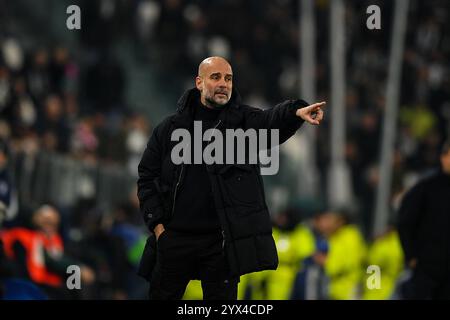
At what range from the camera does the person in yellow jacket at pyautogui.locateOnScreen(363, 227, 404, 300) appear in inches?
686

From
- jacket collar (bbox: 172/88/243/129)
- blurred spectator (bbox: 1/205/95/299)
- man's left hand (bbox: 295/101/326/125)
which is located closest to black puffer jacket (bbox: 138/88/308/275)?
jacket collar (bbox: 172/88/243/129)

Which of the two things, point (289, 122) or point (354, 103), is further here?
point (354, 103)

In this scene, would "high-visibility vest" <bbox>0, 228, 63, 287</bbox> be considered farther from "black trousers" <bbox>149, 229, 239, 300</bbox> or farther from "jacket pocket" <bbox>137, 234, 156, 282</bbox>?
"black trousers" <bbox>149, 229, 239, 300</bbox>

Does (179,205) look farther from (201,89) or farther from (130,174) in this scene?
(130,174)

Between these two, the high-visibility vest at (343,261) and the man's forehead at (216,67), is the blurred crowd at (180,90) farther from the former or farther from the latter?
the man's forehead at (216,67)

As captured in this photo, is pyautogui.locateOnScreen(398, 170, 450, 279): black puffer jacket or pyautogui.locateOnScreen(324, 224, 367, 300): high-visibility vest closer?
pyautogui.locateOnScreen(398, 170, 450, 279): black puffer jacket

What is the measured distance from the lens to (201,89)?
10.4 metres

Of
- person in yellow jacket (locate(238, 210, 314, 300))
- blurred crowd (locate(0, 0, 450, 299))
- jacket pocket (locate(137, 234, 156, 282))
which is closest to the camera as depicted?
jacket pocket (locate(137, 234, 156, 282))

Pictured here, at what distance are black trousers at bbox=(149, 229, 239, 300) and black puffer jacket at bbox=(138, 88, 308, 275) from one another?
0.57ft

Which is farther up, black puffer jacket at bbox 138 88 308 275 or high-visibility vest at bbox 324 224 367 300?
black puffer jacket at bbox 138 88 308 275

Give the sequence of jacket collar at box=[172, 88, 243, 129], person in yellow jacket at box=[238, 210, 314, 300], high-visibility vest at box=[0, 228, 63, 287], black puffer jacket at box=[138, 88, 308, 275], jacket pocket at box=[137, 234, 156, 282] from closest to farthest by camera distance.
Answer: black puffer jacket at box=[138, 88, 308, 275]
jacket collar at box=[172, 88, 243, 129]
jacket pocket at box=[137, 234, 156, 282]
high-visibility vest at box=[0, 228, 63, 287]
person in yellow jacket at box=[238, 210, 314, 300]

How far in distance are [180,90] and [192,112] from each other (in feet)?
53.3

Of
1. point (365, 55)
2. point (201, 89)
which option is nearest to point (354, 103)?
point (365, 55)

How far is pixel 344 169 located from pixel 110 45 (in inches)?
173
